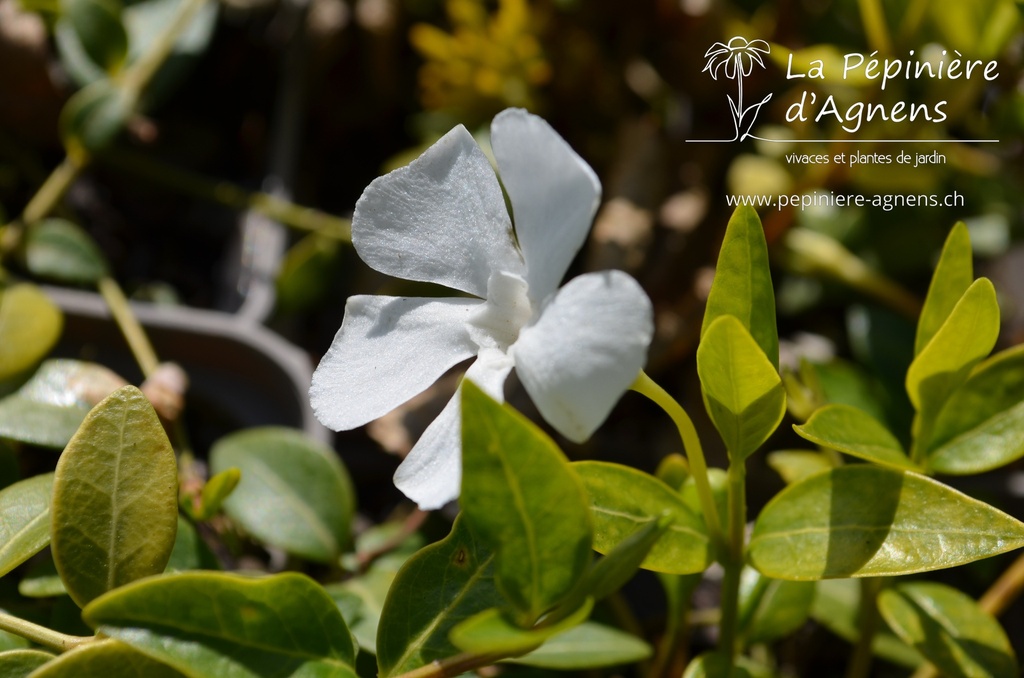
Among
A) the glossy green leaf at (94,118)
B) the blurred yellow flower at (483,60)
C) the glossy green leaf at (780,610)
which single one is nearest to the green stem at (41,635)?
the glossy green leaf at (780,610)

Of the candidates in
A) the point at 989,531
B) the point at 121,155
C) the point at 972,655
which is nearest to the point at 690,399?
the point at 972,655

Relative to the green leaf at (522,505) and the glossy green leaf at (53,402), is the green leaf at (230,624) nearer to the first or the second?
the green leaf at (522,505)

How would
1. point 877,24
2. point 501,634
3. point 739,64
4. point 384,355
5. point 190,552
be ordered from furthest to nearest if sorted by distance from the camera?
point 739,64 < point 877,24 < point 190,552 < point 384,355 < point 501,634

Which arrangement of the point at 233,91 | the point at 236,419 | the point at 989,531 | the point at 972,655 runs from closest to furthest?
1. the point at 989,531
2. the point at 972,655
3. the point at 236,419
4. the point at 233,91

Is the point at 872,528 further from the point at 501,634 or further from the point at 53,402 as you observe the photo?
the point at 53,402

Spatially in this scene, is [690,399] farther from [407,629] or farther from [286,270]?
[407,629]

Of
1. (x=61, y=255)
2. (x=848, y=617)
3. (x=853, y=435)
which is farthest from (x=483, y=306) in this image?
(x=61, y=255)
